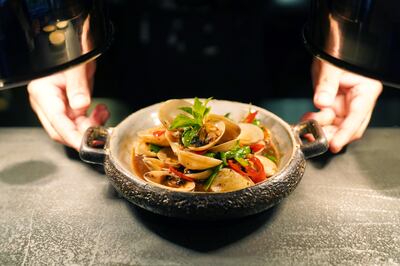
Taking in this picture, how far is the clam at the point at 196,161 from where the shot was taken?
1030 mm

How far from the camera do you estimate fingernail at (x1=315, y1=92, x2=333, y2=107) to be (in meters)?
1.34

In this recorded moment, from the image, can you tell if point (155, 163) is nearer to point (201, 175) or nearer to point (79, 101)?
point (201, 175)

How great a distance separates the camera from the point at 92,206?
1190 millimetres

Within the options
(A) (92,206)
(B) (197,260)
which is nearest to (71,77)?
(A) (92,206)

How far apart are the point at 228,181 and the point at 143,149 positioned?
0.30 meters

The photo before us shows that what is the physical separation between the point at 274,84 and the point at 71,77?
94 cm

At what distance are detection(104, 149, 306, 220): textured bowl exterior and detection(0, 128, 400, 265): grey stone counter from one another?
0.36 ft

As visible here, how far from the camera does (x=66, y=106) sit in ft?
5.11

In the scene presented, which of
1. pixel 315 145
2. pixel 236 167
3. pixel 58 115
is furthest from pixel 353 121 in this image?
pixel 58 115

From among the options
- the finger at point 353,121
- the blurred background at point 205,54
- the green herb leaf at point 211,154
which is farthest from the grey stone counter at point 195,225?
the blurred background at point 205,54

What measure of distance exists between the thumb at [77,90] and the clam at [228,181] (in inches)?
22.7

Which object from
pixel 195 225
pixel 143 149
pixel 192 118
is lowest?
pixel 195 225

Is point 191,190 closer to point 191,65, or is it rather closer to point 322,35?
point 322,35

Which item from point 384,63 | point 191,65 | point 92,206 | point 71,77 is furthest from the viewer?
point 191,65
